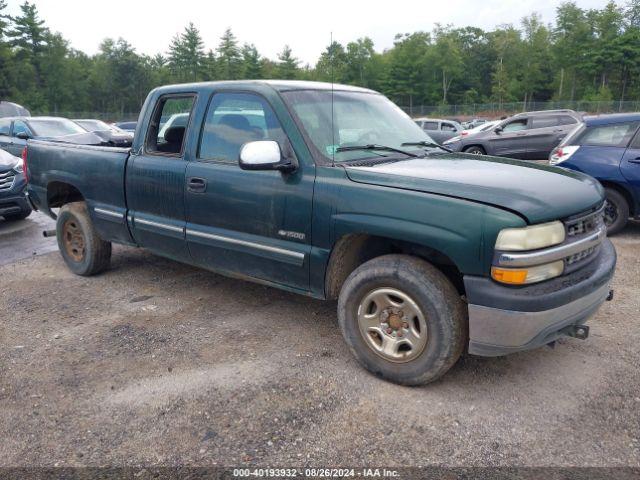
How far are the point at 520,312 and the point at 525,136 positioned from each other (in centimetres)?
1344

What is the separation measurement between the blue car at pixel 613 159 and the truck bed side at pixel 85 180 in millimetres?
5689

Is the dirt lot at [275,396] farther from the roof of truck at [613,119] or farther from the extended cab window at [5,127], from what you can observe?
the extended cab window at [5,127]

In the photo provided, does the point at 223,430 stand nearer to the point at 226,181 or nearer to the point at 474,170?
the point at 226,181

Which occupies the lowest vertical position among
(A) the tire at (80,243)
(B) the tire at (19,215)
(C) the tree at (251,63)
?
(B) the tire at (19,215)

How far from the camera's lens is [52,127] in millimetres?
13898

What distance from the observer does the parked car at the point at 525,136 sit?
48.6 ft

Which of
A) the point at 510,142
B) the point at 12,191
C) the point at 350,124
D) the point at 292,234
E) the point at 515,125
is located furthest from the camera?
the point at 515,125

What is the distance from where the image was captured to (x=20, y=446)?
9.32 ft

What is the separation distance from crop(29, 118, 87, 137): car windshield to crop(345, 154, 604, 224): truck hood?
40.9ft

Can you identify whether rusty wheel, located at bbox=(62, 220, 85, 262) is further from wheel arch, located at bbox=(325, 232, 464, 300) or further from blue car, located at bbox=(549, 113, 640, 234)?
blue car, located at bbox=(549, 113, 640, 234)

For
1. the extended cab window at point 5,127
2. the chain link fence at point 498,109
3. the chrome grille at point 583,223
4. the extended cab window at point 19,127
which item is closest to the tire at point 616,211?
the chrome grille at point 583,223

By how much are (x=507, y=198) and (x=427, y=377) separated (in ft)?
3.77

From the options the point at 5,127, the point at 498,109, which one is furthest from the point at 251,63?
the point at 5,127

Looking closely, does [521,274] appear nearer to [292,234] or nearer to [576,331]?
[576,331]
